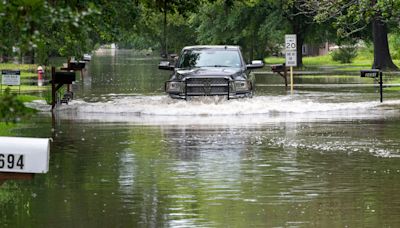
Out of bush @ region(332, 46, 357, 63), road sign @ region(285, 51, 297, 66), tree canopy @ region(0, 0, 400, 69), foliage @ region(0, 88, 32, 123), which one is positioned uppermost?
tree canopy @ region(0, 0, 400, 69)

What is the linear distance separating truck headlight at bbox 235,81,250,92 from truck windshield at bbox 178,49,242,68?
855mm

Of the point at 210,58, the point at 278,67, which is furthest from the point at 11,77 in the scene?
the point at 278,67

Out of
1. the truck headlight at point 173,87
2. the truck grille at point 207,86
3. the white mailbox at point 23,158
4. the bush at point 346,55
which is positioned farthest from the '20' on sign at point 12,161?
the bush at point 346,55

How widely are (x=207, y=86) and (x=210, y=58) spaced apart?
1679mm

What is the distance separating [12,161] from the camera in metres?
8.29

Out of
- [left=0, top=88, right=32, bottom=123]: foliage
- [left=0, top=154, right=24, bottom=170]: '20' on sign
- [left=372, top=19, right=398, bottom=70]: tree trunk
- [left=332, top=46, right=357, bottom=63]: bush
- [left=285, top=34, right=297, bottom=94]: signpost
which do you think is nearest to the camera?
[left=0, top=88, right=32, bottom=123]: foliage

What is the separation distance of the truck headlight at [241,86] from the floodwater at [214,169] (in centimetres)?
54

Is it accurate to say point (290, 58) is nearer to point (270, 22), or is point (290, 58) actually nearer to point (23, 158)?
point (23, 158)

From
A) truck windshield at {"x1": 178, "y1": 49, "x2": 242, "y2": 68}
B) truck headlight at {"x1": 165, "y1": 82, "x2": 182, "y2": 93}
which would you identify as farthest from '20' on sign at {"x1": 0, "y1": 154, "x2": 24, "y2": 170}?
truck windshield at {"x1": 178, "y1": 49, "x2": 242, "y2": 68}

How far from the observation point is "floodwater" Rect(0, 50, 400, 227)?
10172mm

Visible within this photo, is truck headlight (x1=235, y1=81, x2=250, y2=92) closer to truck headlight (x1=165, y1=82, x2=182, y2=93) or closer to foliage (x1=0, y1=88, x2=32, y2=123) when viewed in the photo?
truck headlight (x1=165, y1=82, x2=182, y2=93)

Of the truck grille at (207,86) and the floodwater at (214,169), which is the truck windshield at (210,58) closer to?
the truck grille at (207,86)

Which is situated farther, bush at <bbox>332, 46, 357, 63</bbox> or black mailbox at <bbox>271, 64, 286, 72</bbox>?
bush at <bbox>332, 46, 357, 63</bbox>

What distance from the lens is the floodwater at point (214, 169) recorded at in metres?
10.2
